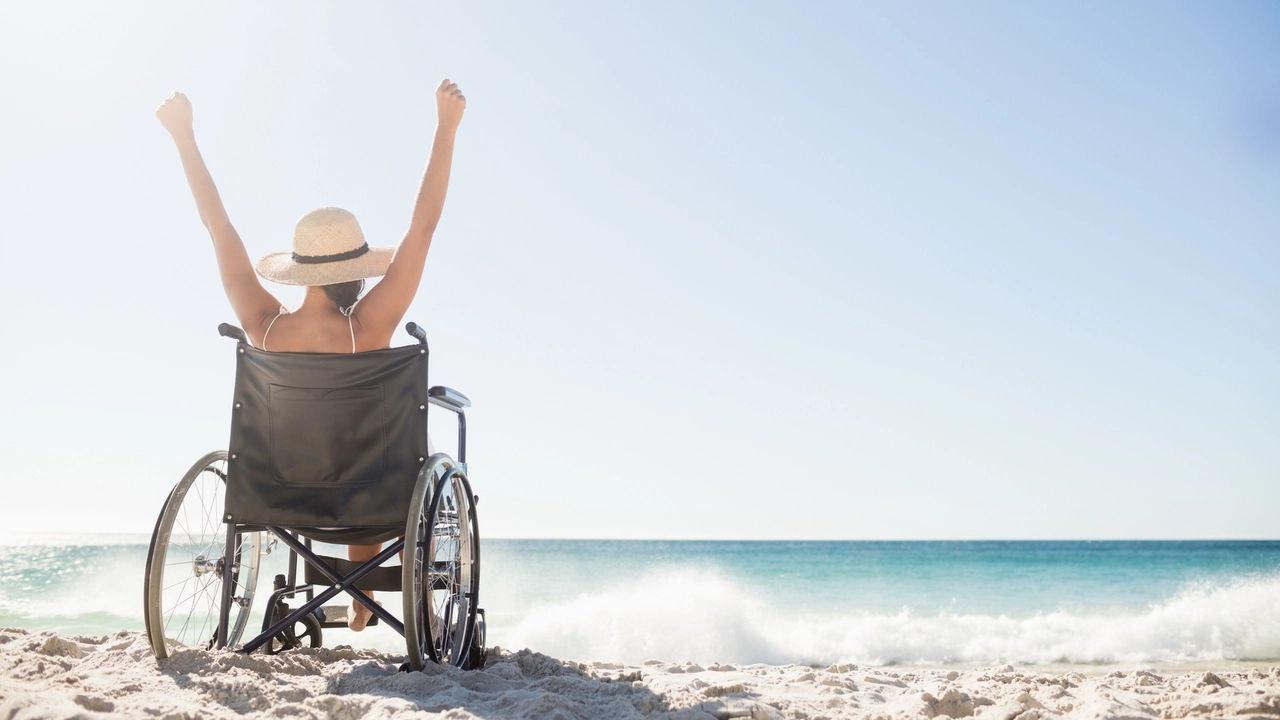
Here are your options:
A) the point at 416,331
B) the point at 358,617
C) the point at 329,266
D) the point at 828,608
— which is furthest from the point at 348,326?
the point at 828,608

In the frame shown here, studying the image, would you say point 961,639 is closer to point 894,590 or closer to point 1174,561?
point 894,590

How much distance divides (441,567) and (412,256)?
2.93 ft

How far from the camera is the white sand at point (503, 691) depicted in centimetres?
186

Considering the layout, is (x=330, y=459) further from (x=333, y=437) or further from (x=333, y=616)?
(x=333, y=616)

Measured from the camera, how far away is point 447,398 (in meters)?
2.49

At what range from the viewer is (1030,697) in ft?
7.43

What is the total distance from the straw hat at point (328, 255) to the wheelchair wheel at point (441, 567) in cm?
64

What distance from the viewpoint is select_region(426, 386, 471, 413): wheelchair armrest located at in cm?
243

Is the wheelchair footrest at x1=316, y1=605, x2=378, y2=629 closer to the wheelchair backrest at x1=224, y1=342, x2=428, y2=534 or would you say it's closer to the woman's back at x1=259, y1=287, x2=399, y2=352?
the wheelchair backrest at x1=224, y1=342, x2=428, y2=534

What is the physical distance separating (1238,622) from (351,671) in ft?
25.8

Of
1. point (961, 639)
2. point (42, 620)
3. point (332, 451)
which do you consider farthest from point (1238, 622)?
point (42, 620)

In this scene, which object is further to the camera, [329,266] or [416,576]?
[329,266]

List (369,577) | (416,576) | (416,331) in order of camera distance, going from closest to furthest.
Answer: (416,576), (416,331), (369,577)

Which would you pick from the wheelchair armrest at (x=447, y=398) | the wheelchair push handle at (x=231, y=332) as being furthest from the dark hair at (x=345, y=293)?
the wheelchair armrest at (x=447, y=398)
